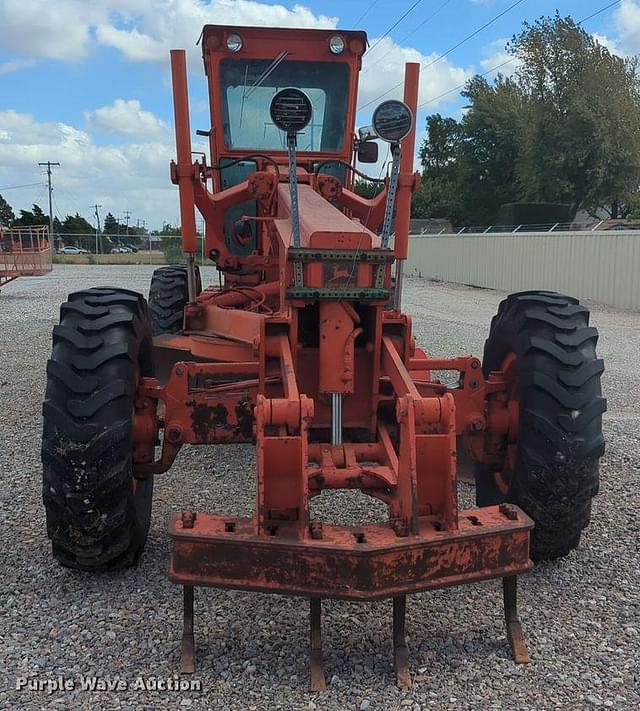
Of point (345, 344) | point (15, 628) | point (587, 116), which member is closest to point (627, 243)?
point (345, 344)

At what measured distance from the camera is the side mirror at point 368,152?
5996 mm

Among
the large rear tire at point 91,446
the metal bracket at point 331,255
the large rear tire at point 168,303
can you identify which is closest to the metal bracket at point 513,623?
the metal bracket at point 331,255

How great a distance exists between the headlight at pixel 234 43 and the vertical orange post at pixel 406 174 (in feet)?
6.26

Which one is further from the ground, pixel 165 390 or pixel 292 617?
pixel 165 390

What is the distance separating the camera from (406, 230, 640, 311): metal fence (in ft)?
61.1

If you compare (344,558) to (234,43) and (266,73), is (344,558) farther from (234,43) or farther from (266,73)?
(234,43)

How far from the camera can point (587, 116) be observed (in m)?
36.6

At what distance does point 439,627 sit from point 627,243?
1730 cm

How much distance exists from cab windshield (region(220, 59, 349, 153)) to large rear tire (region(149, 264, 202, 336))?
1.88 m

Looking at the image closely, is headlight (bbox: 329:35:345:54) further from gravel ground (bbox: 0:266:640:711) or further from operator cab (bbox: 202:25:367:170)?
gravel ground (bbox: 0:266:640:711)

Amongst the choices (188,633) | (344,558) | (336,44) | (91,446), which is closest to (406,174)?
(336,44)

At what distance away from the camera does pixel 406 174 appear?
487cm

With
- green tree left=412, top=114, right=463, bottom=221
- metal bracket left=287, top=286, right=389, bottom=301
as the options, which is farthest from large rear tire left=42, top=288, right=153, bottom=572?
green tree left=412, top=114, right=463, bottom=221

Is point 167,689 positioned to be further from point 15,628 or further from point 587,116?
point 587,116
